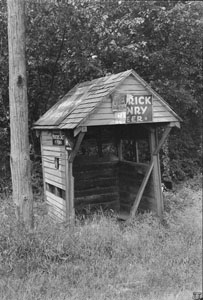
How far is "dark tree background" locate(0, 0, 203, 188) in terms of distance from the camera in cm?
862

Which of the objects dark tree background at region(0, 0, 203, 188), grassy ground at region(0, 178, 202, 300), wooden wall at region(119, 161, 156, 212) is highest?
dark tree background at region(0, 0, 203, 188)

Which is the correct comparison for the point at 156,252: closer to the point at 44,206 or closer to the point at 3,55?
the point at 44,206

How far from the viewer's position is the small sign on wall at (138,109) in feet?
19.2

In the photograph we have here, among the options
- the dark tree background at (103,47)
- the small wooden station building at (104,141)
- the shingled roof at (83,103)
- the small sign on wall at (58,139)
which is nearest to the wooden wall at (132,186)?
the small wooden station building at (104,141)

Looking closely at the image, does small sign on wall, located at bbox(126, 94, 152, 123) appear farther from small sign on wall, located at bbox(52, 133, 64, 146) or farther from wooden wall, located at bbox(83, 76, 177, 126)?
small sign on wall, located at bbox(52, 133, 64, 146)

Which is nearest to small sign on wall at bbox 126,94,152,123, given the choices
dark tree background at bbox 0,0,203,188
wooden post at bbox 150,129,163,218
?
wooden post at bbox 150,129,163,218

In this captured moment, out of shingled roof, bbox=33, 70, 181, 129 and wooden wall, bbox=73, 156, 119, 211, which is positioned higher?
shingled roof, bbox=33, 70, 181, 129

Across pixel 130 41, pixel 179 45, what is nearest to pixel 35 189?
pixel 130 41

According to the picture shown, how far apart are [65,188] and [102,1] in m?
5.44

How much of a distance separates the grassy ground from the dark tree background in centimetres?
448

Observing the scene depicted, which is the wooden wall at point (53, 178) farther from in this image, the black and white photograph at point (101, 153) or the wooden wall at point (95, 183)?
the wooden wall at point (95, 183)

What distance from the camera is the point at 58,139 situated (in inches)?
250

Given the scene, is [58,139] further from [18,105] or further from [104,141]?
[104,141]

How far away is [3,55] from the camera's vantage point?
8625mm
